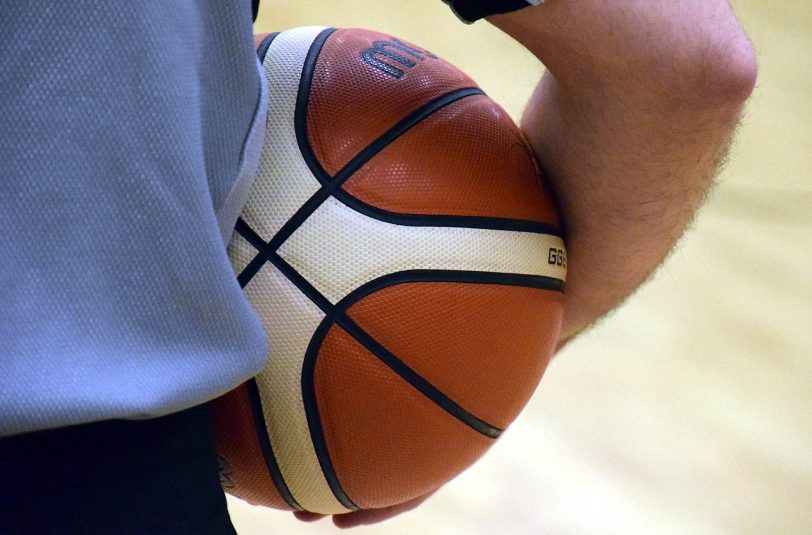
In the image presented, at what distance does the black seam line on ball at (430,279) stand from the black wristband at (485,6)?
0.91 ft

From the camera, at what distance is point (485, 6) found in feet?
2.02

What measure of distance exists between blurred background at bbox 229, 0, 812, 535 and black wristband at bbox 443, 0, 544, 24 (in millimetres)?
1094

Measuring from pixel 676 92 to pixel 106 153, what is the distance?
0.47m

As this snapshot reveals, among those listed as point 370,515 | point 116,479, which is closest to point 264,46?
point 116,479

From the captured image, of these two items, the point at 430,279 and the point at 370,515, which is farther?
the point at 370,515

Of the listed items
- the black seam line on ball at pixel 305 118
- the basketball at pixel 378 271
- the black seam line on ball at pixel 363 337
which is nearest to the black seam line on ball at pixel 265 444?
the basketball at pixel 378 271

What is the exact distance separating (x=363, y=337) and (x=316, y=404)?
87 millimetres

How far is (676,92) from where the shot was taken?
0.70 m

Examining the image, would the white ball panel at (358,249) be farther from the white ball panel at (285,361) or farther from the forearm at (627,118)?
A: the forearm at (627,118)

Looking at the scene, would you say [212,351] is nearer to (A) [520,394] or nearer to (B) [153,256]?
(B) [153,256]

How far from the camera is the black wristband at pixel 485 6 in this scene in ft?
2.01

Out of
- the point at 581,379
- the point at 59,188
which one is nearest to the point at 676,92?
the point at 59,188

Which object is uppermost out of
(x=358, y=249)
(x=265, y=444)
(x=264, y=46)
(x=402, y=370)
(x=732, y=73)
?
(x=732, y=73)

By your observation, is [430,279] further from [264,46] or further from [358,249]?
[264,46]
